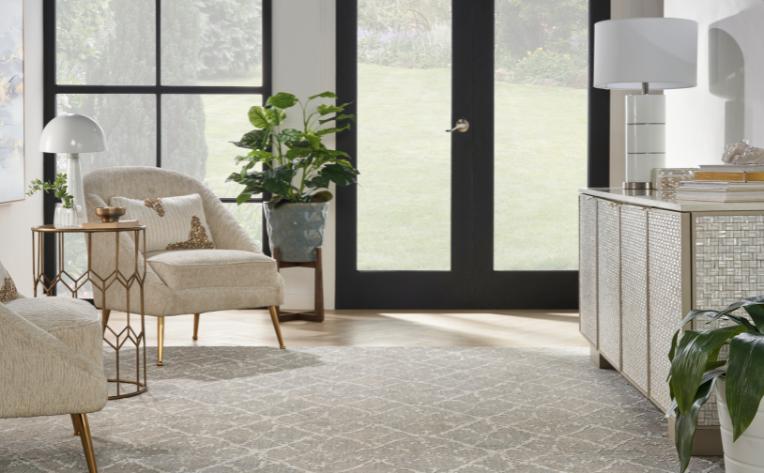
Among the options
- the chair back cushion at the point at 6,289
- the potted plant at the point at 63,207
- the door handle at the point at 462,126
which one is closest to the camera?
the chair back cushion at the point at 6,289

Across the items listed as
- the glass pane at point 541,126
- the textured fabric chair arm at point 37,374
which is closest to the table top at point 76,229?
the textured fabric chair arm at point 37,374

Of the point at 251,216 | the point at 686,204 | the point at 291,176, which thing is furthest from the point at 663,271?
the point at 251,216

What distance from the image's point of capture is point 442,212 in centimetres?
609

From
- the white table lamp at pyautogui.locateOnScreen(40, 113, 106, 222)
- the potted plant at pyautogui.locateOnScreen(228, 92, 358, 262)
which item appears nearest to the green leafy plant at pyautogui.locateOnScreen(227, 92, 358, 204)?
the potted plant at pyautogui.locateOnScreen(228, 92, 358, 262)

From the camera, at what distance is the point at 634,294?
3.34m

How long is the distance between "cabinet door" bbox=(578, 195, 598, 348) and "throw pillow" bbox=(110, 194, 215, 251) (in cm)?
176

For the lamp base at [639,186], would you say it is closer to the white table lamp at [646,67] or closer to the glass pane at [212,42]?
the white table lamp at [646,67]

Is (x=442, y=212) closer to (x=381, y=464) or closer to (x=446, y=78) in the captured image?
(x=446, y=78)

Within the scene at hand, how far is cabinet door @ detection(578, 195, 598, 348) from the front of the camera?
407 cm

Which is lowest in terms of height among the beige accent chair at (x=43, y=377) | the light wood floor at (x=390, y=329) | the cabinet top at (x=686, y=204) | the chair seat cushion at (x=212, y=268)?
the light wood floor at (x=390, y=329)

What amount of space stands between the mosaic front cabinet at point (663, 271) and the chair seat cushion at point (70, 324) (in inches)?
65.7

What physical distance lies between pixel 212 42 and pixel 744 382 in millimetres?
4652

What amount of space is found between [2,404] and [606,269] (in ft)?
7.42

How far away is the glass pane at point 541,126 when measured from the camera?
19.9 ft
